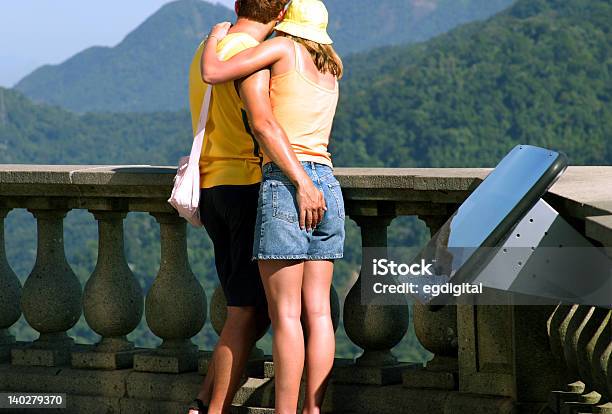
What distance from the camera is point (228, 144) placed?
4.09 meters

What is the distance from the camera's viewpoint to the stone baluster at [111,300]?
16.0 ft

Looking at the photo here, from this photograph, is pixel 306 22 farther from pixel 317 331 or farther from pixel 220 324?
pixel 220 324

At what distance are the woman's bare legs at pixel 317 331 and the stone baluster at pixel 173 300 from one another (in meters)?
0.88

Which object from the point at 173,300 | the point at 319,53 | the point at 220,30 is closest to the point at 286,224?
the point at 319,53

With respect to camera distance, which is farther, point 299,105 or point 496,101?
point 496,101

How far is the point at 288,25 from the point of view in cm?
396

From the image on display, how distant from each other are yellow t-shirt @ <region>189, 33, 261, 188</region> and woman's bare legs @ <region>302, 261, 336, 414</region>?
368 millimetres

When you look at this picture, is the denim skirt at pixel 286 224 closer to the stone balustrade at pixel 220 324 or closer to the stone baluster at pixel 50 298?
the stone balustrade at pixel 220 324

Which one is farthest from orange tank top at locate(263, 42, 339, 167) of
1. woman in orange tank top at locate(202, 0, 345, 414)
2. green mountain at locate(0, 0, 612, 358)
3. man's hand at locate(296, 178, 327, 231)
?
green mountain at locate(0, 0, 612, 358)

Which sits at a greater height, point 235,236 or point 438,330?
point 235,236

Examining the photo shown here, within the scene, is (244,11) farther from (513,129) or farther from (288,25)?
(513,129)

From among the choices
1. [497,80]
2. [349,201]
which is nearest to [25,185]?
[349,201]

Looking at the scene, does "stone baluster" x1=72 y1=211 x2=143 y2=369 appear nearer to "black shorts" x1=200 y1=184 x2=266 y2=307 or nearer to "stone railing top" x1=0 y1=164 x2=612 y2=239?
"stone railing top" x1=0 y1=164 x2=612 y2=239

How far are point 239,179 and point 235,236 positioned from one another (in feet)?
0.61
